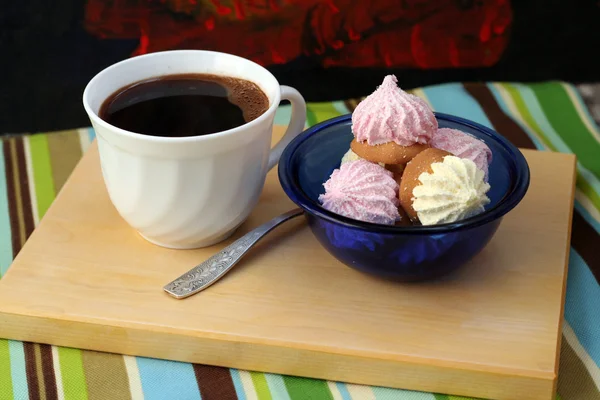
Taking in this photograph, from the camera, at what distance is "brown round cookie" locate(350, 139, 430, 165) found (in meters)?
0.77

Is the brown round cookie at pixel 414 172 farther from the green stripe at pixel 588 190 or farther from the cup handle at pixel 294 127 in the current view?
the green stripe at pixel 588 190

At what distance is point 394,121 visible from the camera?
767 mm

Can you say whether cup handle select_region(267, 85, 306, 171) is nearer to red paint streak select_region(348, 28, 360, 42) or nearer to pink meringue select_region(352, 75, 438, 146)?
pink meringue select_region(352, 75, 438, 146)

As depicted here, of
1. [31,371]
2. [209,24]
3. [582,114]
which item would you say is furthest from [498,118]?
[31,371]

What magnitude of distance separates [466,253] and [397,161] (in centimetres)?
11

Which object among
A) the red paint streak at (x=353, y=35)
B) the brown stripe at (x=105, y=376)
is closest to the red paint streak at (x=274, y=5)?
the red paint streak at (x=353, y=35)

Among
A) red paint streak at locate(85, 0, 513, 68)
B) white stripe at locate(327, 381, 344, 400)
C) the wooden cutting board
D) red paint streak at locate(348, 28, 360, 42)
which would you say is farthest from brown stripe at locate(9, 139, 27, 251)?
red paint streak at locate(348, 28, 360, 42)

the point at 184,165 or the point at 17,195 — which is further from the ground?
the point at 184,165

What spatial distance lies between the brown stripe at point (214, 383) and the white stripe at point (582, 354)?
335 mm

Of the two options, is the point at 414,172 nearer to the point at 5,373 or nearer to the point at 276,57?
the point at 5,373

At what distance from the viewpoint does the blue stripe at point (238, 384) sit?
73 centimetres

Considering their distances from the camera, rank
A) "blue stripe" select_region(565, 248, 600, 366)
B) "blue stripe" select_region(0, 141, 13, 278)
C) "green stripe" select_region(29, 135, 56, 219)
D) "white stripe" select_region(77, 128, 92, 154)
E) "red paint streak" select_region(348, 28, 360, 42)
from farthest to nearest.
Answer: "red paint streak" select_region(348, 28, 360, 42) → "white stripe" select_region(77, 128, 92, 154) → "green stripe" select_region(29, 135, 56, 219) → "blue stripe" select_region(0, 141, 13, 278) → "blue stripe" select_region(565, 248, 600, 366)

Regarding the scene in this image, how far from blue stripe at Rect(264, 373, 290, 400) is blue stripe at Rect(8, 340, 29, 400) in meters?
0.22

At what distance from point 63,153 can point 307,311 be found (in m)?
0.52
